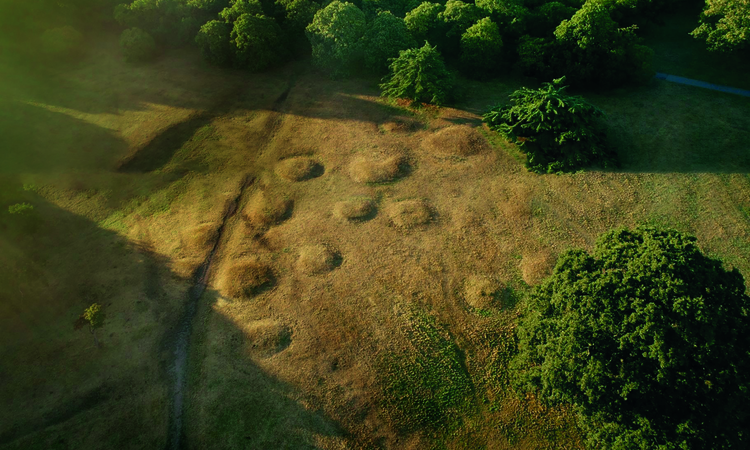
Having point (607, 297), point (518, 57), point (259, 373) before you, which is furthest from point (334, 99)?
point (607, 297)

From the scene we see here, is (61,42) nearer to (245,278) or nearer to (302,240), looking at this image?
(302,240)

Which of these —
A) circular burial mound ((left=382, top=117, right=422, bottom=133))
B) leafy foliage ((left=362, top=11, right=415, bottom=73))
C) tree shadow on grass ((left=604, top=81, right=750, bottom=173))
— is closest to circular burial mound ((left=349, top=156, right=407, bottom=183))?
circular burial mound ((left=382, top=117, right=422, bottom=133))

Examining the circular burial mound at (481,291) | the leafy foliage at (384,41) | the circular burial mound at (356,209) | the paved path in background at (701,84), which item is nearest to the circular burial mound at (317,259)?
the circular burial mound at (356,209)

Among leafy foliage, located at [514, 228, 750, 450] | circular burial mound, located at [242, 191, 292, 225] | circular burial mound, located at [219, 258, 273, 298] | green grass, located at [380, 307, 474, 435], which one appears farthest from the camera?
circular burial mound, located at [242, 191, 292, 225]

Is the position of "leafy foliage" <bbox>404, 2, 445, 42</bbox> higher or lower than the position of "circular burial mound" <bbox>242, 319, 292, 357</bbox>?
higher

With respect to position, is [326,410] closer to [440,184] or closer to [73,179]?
[440,184]

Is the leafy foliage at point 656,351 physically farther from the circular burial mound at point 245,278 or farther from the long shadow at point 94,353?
the circular burial mound at point 245,278

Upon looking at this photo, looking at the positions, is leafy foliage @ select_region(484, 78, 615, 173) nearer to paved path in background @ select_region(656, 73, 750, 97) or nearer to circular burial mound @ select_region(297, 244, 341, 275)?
paved path in background @ select_region(656, 73, 750, 97)
